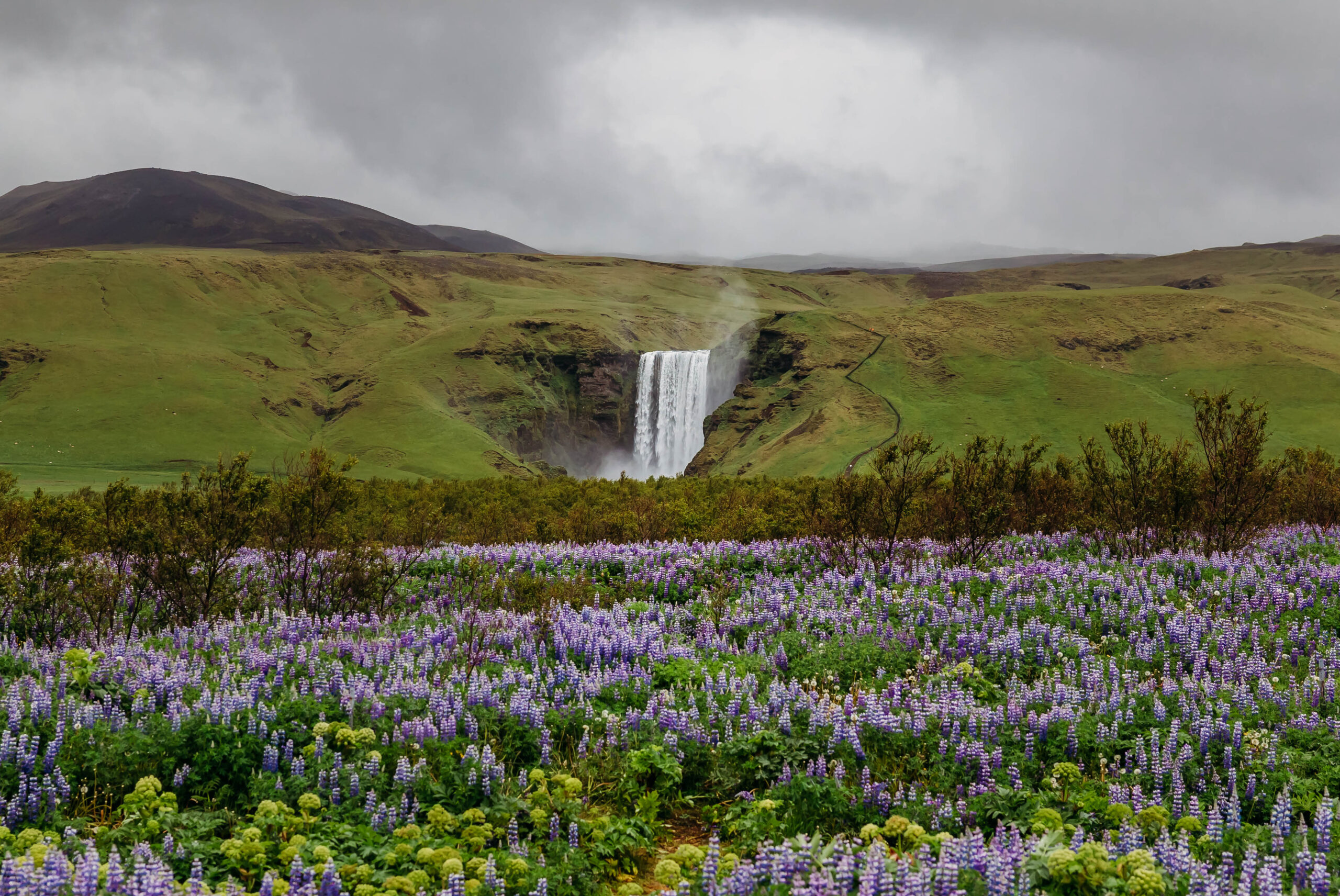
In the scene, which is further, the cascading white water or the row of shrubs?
the cascading white water

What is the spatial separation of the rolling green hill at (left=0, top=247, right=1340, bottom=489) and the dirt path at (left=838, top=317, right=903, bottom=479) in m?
0.41

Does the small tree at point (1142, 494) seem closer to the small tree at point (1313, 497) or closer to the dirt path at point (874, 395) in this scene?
the small tree at point (1313, 497)

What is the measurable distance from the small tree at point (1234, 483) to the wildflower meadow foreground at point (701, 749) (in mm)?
3399

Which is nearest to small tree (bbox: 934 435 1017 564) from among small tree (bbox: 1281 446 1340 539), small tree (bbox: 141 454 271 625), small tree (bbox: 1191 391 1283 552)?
small tree (bbox: 1191 391 1283 552)

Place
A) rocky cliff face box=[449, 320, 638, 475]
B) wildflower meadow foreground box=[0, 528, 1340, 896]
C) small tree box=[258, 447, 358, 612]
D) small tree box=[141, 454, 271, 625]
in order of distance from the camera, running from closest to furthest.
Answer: wildflower meadow foreground box=[0, 528, 1340, 896]
small tree box=[141, 454, 271, 625]
small tree box=[258, 447, 358, 612]
rocky cliff face box=[449, 320, 638, 475]

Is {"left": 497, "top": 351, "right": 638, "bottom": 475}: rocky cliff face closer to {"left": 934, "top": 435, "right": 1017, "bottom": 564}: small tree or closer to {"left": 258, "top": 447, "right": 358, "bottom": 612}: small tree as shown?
{"left": 934, "top": 435, "right": 1017, "bottom": 564}: small tree

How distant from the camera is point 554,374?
116500 mm

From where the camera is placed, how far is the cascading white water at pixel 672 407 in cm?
9056

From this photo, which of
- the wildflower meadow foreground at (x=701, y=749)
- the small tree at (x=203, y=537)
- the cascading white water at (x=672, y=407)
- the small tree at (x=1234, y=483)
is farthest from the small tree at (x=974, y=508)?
the cascading white water at (x=672, y=407)

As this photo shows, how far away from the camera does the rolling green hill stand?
7388cm

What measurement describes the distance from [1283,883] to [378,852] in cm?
499

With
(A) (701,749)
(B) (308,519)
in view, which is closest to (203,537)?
(B) (308,519)

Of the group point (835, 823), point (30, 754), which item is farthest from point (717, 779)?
point (30, 754)

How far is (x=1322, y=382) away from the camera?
2972 inches
